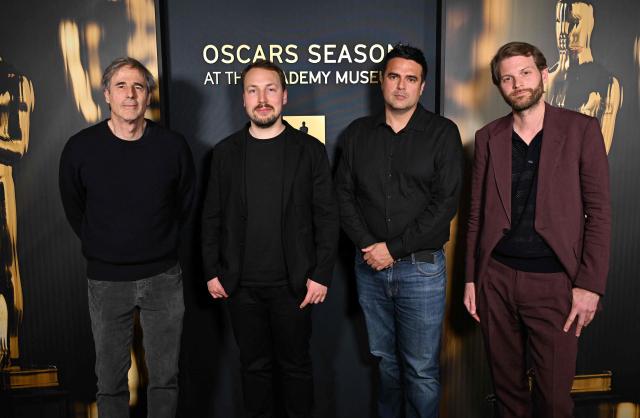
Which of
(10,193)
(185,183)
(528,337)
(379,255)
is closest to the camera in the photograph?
(528,337)

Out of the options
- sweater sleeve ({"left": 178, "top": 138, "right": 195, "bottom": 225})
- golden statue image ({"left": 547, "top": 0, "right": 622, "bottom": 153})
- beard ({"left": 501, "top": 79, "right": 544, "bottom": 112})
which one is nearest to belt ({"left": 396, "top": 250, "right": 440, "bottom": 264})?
beard ({"left": 501, "top": 79, "right": 544, "bottom": 112})

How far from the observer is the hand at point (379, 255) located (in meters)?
2.07

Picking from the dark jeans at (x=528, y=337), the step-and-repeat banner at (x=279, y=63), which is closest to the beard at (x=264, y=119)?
the step-and-repeat banner at (x=279, y=63)

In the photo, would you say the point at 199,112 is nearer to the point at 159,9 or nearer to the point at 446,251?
the point at 159,9

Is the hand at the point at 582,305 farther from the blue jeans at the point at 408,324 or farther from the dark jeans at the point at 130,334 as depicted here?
the dark jeans at the point at 130,334

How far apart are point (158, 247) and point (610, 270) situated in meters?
2.12

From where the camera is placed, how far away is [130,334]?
2.12 meters

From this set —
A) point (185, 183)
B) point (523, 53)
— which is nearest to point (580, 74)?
point (523, 53)

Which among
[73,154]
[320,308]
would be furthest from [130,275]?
[320,308]

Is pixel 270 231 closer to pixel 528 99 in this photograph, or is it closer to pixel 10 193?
pixel 528 99

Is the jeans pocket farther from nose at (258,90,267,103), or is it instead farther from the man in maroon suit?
nose at (258,90,267,103)

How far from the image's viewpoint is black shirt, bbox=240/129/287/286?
2088mm

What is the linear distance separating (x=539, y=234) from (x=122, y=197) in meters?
1.55

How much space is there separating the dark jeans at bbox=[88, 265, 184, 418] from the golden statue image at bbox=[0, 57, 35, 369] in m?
0.63
